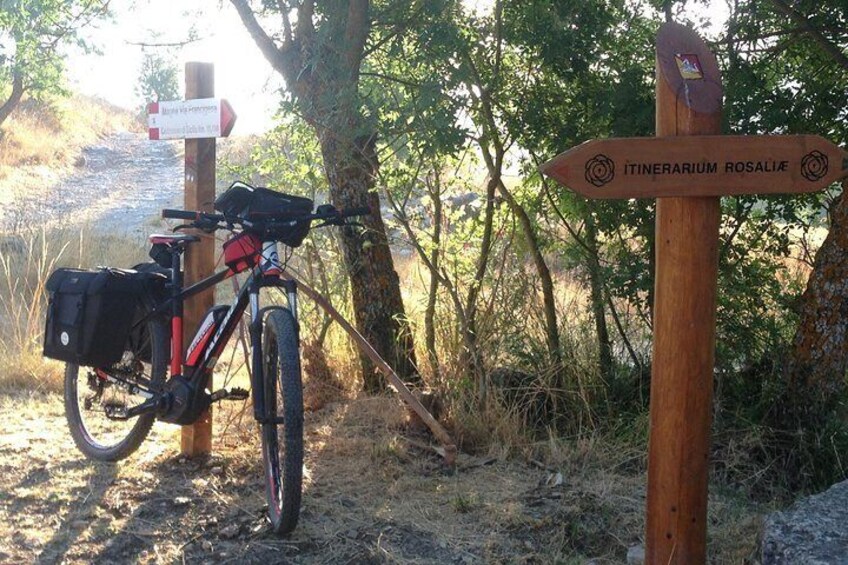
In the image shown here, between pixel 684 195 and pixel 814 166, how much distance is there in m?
0.48

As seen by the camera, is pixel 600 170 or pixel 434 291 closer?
pixel 600 170

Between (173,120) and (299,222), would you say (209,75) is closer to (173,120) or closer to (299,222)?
(173,120)

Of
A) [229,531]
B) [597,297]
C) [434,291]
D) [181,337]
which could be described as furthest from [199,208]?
[597,297]

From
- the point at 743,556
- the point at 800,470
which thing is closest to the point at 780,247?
the point at 800,470

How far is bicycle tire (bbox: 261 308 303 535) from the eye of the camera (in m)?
4.15

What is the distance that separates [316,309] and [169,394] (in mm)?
2279

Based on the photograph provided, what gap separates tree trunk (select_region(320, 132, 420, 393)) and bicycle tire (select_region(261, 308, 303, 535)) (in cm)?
197

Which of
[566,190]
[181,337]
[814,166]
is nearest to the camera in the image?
[814,166]

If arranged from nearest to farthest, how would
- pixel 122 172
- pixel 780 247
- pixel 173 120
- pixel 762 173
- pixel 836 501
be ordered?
pixel 762 173
pixel 836 501
pixel 173 120
pixel 780 247
pixel 122 172

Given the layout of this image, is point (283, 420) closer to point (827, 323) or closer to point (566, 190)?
point (566, 190)

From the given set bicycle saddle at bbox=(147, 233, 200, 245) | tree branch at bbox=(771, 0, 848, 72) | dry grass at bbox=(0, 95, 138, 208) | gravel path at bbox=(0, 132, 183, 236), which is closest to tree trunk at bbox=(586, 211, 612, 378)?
tree branch at bbox=(771, 0, 848, 72)

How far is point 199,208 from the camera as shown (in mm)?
5488

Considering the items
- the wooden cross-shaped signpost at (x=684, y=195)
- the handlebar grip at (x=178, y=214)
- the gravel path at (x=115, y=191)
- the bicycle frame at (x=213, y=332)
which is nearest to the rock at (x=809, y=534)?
the wooden cross-shaped signpost at (x=684, y=195)

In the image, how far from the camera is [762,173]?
3336mm
